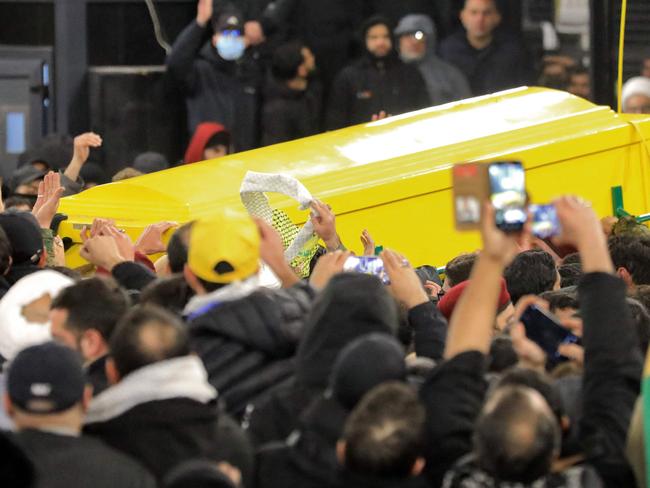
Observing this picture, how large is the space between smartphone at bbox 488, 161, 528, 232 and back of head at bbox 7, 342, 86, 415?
1007mm

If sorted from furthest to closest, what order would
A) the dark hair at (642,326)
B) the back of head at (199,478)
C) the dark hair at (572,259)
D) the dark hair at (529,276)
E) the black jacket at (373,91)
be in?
the black jacket at (373,91) < the dark hair at (572,259) < the dark hair at (529,276) < the dark hair at (642,326) < the back of head at (199,478)

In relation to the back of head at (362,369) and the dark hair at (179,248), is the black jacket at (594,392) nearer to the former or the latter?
the back of head at (362,369)

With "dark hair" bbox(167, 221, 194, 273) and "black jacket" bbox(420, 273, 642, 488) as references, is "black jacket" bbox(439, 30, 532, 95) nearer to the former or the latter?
"dark hair" bbox(167, 221, 194, 273)

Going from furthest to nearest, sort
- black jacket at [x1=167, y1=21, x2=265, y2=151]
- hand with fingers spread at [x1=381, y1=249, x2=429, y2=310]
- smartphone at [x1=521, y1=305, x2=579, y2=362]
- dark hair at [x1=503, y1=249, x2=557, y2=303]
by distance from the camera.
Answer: black jacket at [x1=167, y1=21, x2=265, y2=151] < dark hair at [x1=503, y1=249, x2=557, y2=303] < hand with fingers spread at [x1=381, y1=249, x2=429, y2=310] < smartphone at [x1=521, y1=305, x2=579, y2=362]

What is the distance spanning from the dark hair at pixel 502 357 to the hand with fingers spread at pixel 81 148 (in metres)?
3.95

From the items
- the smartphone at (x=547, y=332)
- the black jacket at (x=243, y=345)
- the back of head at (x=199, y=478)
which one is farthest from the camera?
the smartphone at (x=547, y=332)

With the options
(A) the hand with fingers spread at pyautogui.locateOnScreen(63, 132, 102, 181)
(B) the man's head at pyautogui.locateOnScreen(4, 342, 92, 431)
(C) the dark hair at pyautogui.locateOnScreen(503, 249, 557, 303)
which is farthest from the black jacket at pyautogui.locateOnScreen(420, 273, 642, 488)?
(A) the hand with fingers spread at pyautogui.locateOnScreen(63, 132, 102, 181)

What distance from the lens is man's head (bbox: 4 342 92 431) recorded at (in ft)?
13.5

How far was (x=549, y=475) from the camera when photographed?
4051mm

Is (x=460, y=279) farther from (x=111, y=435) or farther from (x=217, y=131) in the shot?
(x=217, y=131)

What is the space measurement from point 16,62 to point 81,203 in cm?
372

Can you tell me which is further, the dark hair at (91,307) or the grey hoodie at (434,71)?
the grey hoodie at (434,71)

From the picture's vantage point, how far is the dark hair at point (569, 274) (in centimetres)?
707

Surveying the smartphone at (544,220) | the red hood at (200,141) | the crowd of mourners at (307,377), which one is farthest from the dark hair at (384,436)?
the red hood at (200,141)
